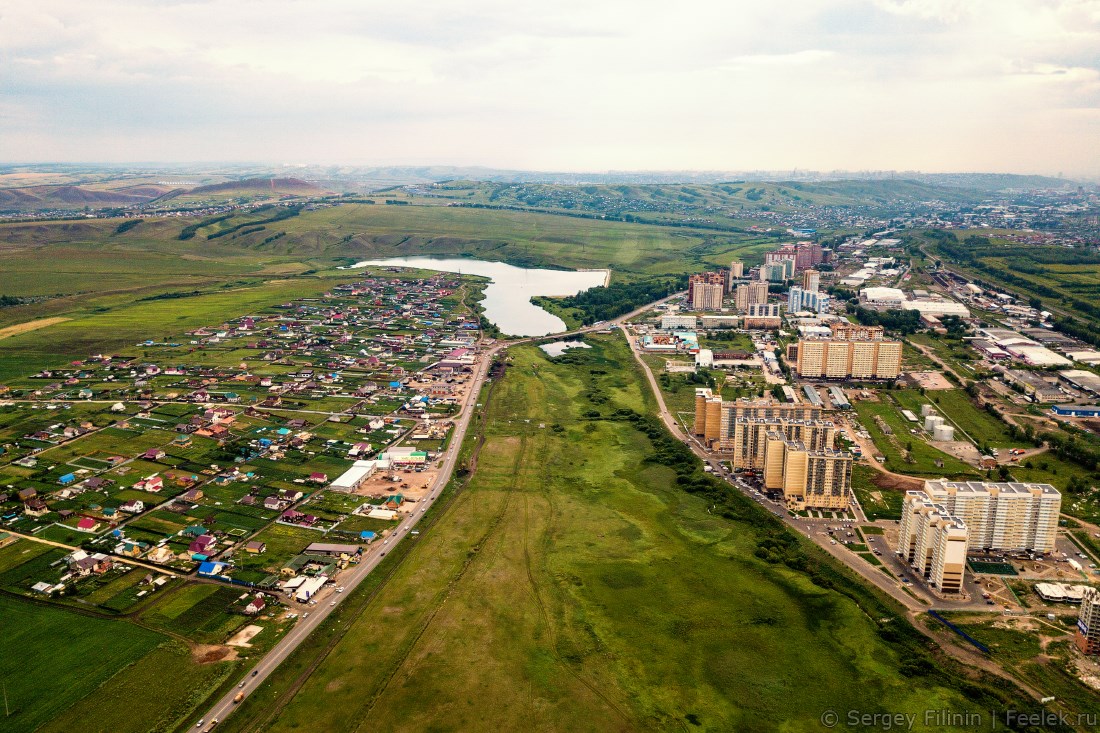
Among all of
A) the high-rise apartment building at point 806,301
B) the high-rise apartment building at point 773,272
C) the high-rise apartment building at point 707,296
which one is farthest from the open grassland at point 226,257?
the high-rise apartment building at point 806,301

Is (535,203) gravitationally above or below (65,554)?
above

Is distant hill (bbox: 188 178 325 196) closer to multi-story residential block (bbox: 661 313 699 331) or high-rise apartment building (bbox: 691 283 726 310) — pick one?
high-rise apartment building (bbox: 691 283 726 310)

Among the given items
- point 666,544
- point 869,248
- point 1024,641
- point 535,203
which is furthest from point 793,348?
point 535,203

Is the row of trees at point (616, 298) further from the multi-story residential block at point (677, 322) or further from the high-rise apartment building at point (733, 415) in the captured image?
the high-rise apartment building at point (733, 415)

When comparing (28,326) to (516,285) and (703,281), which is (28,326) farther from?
(703,281)

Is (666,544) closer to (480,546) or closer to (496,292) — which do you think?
(480,546)

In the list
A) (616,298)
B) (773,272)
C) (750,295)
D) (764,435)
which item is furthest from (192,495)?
(773,272)
